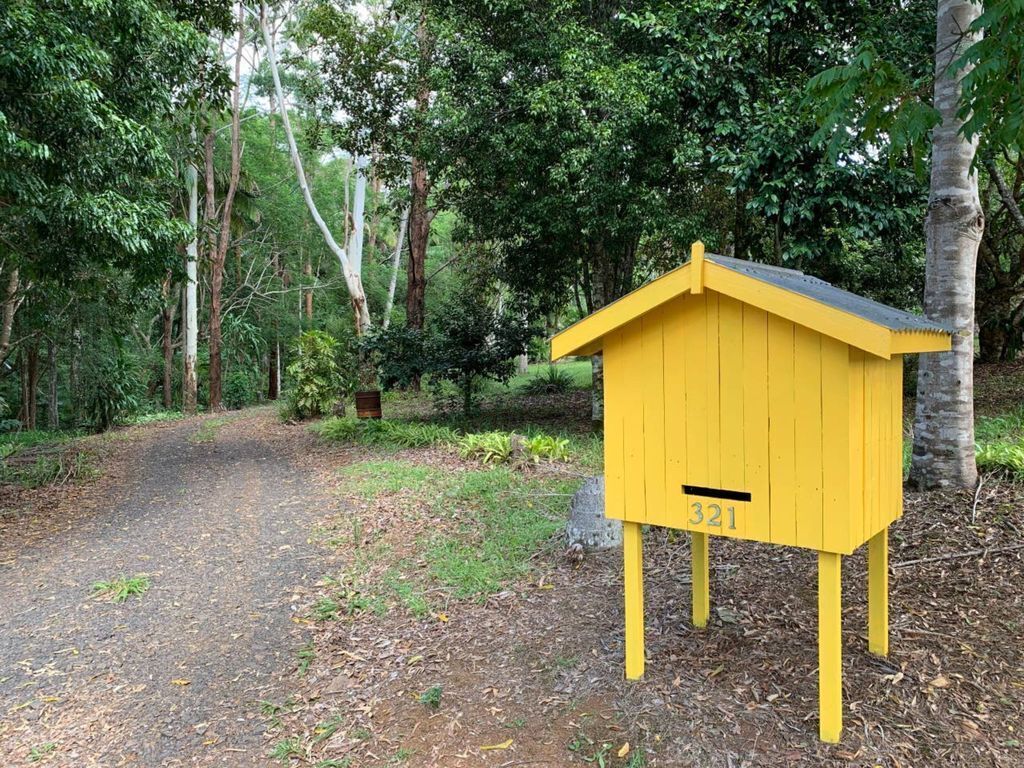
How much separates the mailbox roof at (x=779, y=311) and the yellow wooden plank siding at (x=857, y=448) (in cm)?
14

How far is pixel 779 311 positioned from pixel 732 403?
1.40ft

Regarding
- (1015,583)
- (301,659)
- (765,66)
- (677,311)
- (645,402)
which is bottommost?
(301,659)

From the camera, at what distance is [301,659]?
3.62 meters

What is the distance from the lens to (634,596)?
3025 mm

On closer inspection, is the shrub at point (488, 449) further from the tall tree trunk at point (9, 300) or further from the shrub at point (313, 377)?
the tall tree trunk at point (9, 300)

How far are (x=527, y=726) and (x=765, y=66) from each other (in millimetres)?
7970

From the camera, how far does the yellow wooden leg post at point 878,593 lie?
119 inches

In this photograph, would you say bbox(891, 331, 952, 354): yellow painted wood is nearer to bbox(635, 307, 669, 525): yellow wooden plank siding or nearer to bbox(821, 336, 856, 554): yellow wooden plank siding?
bbox(821, 336, 856, 554): yellow wooden plank siding

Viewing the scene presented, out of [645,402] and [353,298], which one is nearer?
[645,402]

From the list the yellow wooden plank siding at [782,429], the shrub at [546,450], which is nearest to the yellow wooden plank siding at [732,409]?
the yellow wooden plank siding at [782,429]

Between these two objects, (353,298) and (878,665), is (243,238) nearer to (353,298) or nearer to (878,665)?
(353,298)

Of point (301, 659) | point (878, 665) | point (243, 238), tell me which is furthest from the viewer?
point (243, 238)

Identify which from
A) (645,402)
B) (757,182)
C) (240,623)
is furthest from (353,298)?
(645,402)

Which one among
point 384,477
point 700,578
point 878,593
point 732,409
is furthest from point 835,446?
point 384,477
